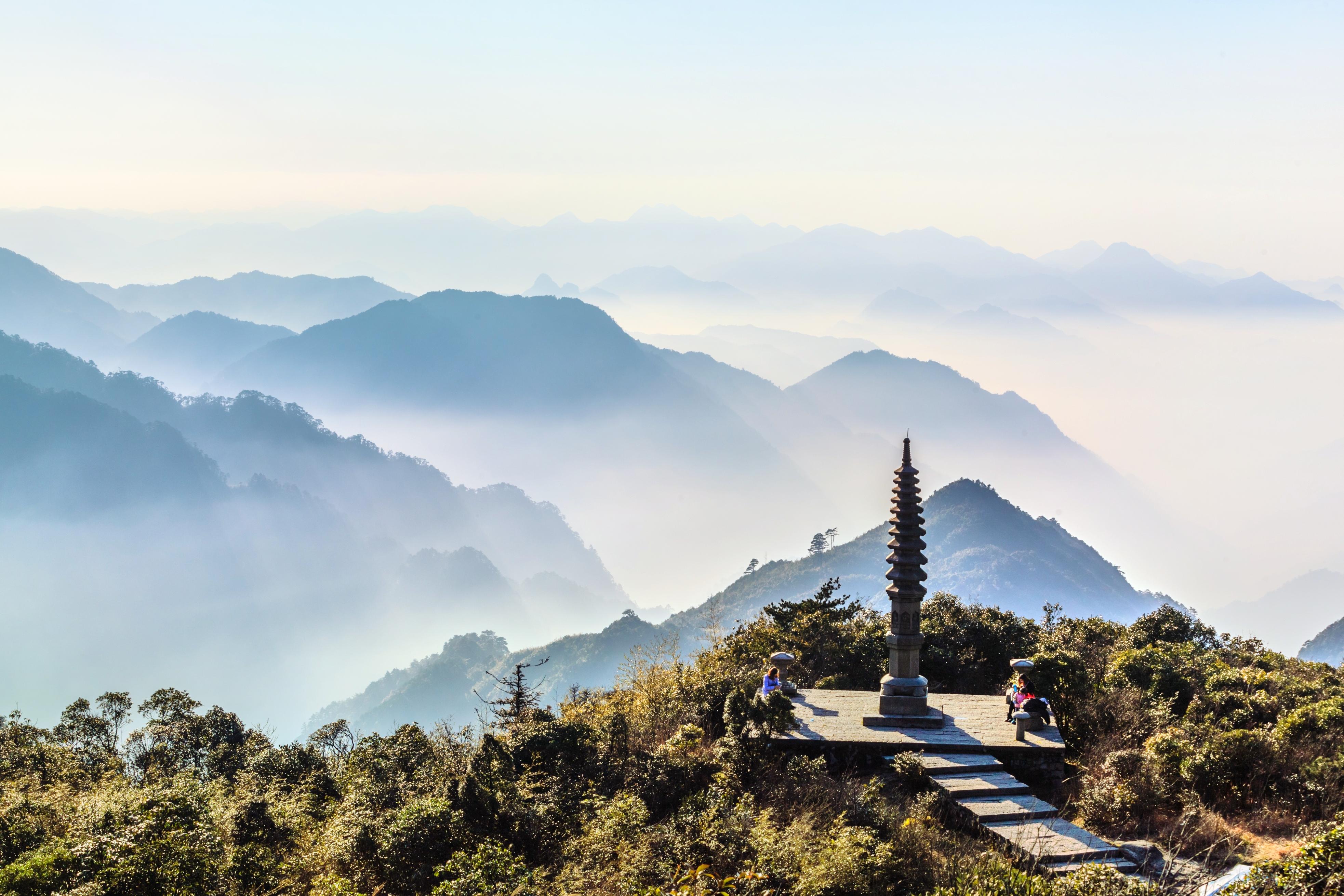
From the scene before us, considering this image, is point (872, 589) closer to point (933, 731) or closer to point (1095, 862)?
point (933, 731)

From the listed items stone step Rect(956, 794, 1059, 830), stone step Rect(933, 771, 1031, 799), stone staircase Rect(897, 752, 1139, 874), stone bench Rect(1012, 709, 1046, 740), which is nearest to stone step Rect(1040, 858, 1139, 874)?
stone staircase Rect(897, 752, 1139, 874)

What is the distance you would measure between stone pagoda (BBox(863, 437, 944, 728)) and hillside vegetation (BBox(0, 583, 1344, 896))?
1746 millimetres

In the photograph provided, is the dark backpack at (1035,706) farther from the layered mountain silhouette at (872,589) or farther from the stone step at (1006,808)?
the layered mountain silhouette at (872,589)

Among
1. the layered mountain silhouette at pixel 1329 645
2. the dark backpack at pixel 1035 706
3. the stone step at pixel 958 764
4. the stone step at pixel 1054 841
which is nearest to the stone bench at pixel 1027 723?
the dark backpack at pixel 1035 706

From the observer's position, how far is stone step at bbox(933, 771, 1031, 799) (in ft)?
58.0

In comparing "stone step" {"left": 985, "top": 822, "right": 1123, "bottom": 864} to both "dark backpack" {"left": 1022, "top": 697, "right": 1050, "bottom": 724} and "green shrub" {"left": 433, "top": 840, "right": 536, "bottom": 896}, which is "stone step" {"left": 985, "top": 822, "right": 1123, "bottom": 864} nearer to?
"dark backpack" {"left": 1022, "top": 697, "right": 1050, "bottom": 724}

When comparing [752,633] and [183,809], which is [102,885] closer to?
[183,809]

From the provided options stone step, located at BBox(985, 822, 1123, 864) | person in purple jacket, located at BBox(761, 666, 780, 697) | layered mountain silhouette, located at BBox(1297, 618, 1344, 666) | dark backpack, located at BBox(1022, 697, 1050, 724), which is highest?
person in purple jacket, located at BBox(761, 666, 780, 697)

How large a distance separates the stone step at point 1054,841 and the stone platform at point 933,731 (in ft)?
8.67

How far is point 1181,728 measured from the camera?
65.0 feet

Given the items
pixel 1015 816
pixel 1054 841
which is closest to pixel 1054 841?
pixel 1054 841

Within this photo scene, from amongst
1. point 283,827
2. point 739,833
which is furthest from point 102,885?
point 739,833

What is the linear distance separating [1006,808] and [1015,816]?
8.5 inches

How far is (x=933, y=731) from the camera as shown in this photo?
Answer: 67.4 ft
